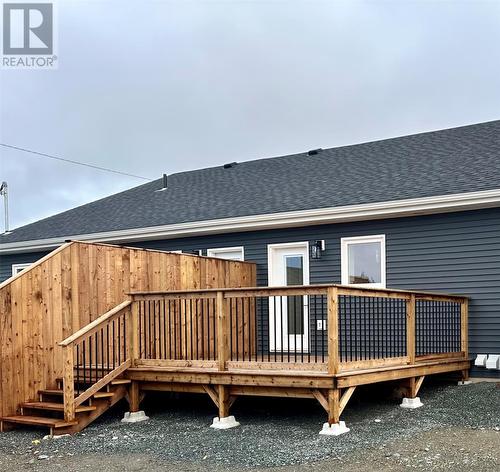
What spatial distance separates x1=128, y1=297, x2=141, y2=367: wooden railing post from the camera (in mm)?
8102

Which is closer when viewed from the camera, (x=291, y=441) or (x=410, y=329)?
(x=291, y=441)

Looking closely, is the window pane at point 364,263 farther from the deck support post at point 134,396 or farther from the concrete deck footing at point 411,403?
the deck support post at point 134,396

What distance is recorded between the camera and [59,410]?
24.0 feet

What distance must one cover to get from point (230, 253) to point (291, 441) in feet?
17.7

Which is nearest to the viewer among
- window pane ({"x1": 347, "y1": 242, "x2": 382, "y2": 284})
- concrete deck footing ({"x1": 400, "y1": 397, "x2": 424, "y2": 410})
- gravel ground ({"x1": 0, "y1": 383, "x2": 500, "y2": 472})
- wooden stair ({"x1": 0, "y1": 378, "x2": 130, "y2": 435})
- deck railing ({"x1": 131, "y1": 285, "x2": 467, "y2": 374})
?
gravel ground ({"x1": 0, "y1": 383, "x2": 500, "y2": 472})

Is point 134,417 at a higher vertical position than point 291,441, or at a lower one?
lower

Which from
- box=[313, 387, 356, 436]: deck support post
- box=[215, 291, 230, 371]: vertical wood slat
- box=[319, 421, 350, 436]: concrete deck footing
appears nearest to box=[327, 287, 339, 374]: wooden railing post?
box=[313, 387, 356, 436]: deck support post

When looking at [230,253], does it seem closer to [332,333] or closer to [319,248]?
[319,248]

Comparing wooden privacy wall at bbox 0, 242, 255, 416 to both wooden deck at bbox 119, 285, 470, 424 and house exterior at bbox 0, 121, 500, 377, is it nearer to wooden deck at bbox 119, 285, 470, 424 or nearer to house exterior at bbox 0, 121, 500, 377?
wooden deck at bbox 119, 285, 470, 424

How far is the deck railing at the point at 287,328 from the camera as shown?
278 inches

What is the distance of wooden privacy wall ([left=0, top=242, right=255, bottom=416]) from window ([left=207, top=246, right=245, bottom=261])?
2160 mm

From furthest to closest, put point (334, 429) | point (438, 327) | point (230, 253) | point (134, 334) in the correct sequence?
point (230, 253), point (438, 327), point (134, 334), point (334, 429)

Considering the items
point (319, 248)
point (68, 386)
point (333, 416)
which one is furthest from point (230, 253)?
point (333, 416)

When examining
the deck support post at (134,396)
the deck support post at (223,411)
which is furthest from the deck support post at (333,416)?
the deck support post at (134,396)
